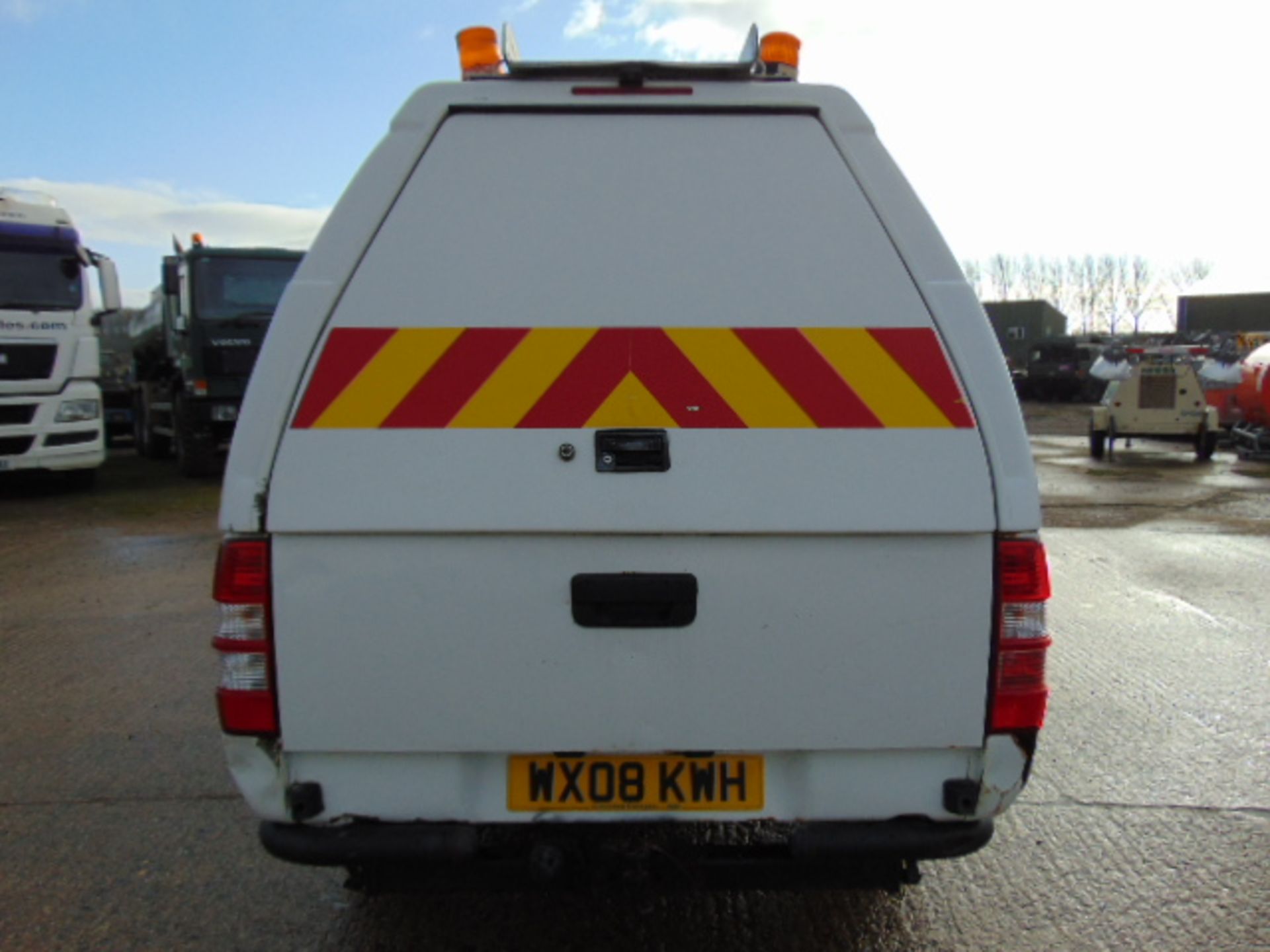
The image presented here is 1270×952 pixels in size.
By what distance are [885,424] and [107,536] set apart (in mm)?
9941

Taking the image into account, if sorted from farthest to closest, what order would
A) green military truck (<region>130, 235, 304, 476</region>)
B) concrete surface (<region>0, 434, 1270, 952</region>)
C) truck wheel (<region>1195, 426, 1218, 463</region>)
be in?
truck wheel (<region>1195, 426, 1218, 463</region>), green military truck (<region>130, 235, 304, 476</region>), concrete surface (<region>0, 434, 1270, 952</region>)

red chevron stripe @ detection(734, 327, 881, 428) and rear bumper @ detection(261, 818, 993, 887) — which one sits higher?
red chevron stripe @ detection(734, 327, 881, 428)

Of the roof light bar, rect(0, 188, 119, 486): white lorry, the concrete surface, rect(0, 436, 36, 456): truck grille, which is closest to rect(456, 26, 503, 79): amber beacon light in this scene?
the roof light bar

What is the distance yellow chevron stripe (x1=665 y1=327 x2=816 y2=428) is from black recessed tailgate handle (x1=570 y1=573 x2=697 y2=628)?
1.33 feet

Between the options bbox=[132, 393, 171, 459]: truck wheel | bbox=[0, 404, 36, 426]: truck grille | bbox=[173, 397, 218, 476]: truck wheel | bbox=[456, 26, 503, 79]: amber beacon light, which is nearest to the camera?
bbox=[456, 26, 503, 79]: amber beacon light

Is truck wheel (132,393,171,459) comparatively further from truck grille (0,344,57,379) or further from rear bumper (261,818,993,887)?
rear bumper (261,818,993,887)

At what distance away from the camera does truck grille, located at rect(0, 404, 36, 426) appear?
1241cm

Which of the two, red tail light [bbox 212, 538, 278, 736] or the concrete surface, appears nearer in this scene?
red tail light [bbox 212, 538, 278, 736]

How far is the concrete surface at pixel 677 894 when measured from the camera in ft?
10.3

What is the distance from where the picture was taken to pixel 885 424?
2430 millimetres

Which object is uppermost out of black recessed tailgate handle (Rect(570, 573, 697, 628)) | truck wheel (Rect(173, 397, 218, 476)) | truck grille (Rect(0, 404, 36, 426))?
black recessed tailgate handle (Rect(570, 573, 697, 628))

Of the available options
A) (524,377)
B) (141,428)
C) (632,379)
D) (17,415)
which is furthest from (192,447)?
(632,379)

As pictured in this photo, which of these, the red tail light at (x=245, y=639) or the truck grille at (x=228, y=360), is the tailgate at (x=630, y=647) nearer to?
the red tail light at (x=245, y=639)

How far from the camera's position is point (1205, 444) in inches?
678
